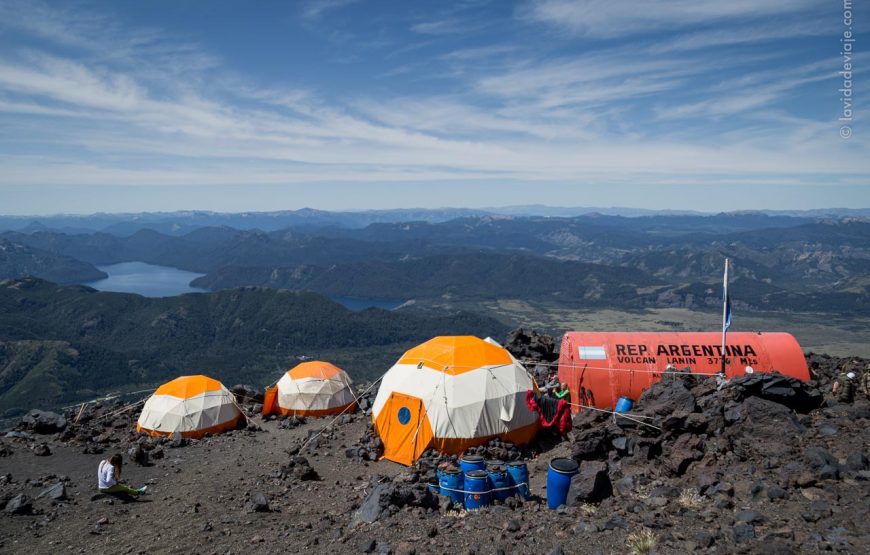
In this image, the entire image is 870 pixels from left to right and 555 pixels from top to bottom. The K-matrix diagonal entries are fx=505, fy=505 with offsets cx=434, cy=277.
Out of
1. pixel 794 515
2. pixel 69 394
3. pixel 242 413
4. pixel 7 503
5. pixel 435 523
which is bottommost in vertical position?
pixel 69 394

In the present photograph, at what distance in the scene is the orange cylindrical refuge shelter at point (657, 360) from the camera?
1827 centimetres

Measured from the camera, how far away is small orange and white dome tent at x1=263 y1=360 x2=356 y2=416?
27.0 metres

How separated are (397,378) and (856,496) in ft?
46.6

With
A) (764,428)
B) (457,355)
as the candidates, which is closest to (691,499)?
(764,428)

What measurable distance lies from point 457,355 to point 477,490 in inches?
301

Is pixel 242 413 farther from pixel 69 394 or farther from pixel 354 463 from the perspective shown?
pixel 69 394

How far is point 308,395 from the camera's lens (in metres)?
27.0

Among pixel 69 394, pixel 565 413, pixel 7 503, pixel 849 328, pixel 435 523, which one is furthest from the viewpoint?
pixel 849 328

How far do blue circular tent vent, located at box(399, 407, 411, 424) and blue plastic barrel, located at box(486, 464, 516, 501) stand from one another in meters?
6.19

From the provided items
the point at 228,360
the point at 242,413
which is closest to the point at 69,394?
the point at 228,360

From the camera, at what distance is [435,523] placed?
1090 centimetres

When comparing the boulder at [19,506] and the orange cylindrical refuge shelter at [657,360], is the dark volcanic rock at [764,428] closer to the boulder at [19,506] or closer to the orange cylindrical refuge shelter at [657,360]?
the orange cylindrical refuge shelter at [657,360]

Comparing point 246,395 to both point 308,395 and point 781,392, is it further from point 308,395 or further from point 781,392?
point 781,392

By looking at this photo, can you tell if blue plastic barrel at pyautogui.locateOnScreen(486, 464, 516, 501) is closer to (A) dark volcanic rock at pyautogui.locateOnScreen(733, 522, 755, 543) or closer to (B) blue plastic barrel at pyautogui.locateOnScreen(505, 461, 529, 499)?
(B) blue plastic barrel at pyautogui.locateOnScreen(505, 461, 529, 499)
